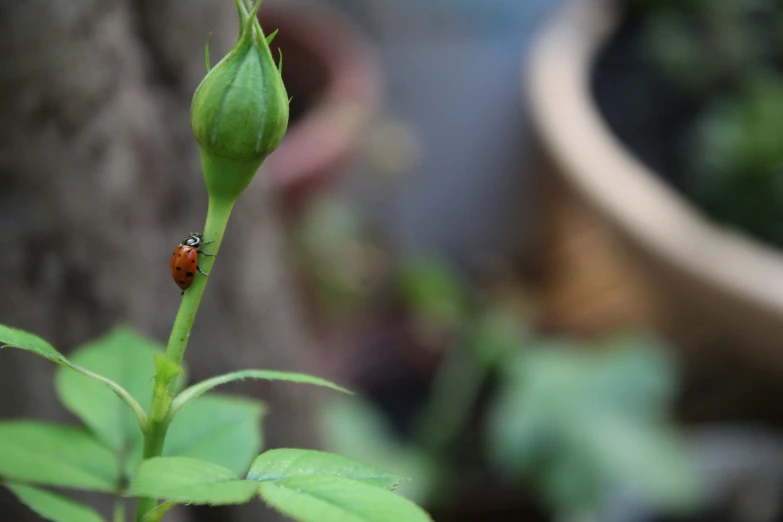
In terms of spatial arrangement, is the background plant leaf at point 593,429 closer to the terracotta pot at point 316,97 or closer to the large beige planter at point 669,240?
the large beige planter at point 669,240

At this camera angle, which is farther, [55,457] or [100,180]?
[100,180]

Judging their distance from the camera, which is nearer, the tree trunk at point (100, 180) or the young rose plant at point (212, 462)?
the young rose plant at point (212, 462)

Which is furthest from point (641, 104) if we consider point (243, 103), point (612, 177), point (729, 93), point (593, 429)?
point (243, 103)

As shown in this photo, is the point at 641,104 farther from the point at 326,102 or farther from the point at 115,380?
the point at 115,380

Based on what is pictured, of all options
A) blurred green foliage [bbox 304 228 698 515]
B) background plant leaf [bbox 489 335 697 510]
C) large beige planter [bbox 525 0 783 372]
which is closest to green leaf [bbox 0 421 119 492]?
blurred green foliage [bbox 304 228 698 515]

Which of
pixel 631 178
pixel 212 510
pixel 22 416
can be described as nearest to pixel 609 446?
pixel 631 178

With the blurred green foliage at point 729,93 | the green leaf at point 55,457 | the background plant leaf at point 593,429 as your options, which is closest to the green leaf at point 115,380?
the green leaf at point 55,457
